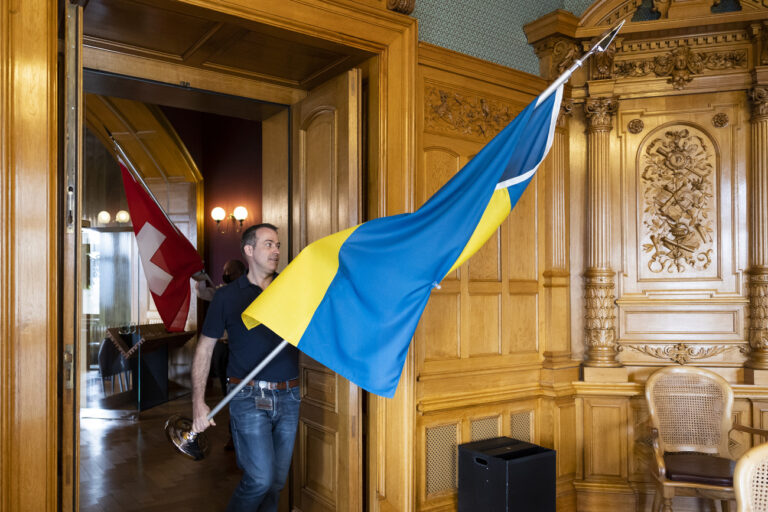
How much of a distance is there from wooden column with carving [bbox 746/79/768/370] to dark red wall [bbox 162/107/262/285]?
20.2 feet

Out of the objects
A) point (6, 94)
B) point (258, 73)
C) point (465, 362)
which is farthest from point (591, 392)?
point (6, 94)

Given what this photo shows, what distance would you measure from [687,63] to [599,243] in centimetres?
133

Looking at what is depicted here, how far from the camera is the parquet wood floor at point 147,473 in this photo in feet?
13.5

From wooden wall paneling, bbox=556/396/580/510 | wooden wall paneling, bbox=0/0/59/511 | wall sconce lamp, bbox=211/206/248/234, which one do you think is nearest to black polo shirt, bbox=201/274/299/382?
wooden wall paneling, bbox=0/0/59/511

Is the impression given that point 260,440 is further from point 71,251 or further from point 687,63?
point 687,63

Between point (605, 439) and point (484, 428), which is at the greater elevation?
point (484, 428)

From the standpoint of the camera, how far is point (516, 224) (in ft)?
13.5

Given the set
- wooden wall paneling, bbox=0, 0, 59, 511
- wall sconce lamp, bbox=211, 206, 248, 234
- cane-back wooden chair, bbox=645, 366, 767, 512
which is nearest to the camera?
wooden wall paneling, bbox=0, 0, 59, 511

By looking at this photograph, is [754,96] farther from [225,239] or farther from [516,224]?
[225,239]

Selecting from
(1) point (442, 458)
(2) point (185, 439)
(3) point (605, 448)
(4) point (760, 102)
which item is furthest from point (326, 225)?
(4) point (760, 102)

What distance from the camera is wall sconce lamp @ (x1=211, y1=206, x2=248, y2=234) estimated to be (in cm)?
885

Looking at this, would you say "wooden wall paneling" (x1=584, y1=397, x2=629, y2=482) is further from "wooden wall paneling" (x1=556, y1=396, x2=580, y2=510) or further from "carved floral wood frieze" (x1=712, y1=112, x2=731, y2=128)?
"carved floral wood frieze" (x1=712, y1=112, x2=731, y2=128)

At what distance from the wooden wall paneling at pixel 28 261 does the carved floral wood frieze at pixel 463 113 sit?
6.64 ft

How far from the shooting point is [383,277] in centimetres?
252
